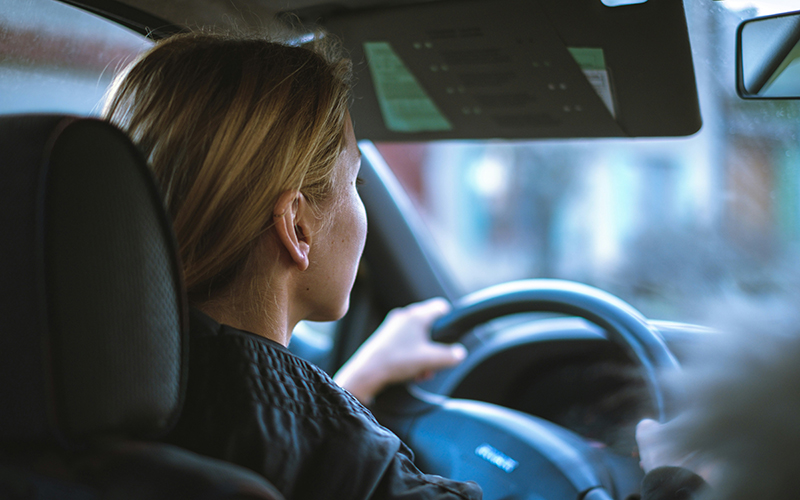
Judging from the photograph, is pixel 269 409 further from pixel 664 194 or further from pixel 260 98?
pixel 664 194

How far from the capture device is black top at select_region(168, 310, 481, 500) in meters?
0.97

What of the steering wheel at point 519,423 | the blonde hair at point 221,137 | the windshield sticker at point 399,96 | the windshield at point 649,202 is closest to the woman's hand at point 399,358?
the steering wheel at point 519,423

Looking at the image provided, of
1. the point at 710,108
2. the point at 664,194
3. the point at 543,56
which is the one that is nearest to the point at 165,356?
the point at 543,56

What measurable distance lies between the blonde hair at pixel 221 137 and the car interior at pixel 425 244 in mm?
244

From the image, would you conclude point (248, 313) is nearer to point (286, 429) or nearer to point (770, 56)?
point (286, 429)

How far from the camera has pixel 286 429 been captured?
995mm

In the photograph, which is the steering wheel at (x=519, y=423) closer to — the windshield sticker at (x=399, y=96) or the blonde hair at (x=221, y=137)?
the windshield sticker at (x=399, y=96)

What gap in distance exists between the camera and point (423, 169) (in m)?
15.1

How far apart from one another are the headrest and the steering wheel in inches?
44.9

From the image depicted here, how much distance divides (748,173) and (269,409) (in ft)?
6.18

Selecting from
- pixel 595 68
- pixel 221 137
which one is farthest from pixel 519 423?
pixel 221 137

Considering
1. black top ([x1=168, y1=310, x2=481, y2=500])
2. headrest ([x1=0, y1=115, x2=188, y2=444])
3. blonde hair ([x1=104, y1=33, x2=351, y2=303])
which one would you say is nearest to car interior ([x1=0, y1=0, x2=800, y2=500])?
headrest ([x1=0, y1=115, x2=188, y2=444])

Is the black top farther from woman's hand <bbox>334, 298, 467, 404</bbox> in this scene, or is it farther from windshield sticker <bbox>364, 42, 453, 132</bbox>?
woman's hand <bbox>334, 298, 467, 404</bbox>

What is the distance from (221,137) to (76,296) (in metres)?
0.44
